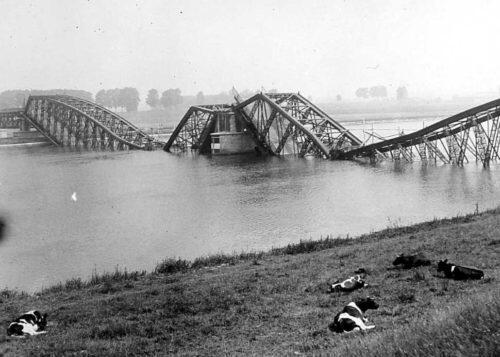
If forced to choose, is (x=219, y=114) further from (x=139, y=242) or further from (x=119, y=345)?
(x=119, y=345)

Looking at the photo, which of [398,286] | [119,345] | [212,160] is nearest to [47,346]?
[119,345]

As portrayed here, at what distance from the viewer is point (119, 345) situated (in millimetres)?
10359

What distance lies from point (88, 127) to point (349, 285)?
101807mm

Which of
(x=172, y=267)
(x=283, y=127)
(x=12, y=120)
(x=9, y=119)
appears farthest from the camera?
(x=9, y=119)

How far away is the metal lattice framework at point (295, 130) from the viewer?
222 ft

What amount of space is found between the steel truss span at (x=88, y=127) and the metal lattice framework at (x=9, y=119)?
18.2 feet

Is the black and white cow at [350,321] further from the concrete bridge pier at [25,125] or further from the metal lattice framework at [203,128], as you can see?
the concrete bridge pier at [25,125]

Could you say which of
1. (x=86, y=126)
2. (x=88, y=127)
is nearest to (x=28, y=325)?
(x=86, y=126)

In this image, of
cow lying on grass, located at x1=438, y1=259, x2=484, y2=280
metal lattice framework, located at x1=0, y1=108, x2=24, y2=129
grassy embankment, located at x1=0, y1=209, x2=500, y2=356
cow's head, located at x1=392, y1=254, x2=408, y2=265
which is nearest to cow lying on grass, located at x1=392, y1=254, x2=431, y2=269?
cow's head, located at x1=392, y1=254, x2=408, y2=265

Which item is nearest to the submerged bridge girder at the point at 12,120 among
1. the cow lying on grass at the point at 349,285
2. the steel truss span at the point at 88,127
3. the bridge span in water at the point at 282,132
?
the bridge span in water at the point at 282,132

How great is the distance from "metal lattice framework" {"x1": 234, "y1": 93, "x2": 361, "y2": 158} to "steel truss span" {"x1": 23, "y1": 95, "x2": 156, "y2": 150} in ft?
86.0

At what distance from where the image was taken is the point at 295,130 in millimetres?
71688

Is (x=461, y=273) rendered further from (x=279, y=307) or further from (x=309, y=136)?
(x=309, y=136)

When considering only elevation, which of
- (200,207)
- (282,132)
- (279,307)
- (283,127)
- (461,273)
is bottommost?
(200,207)
